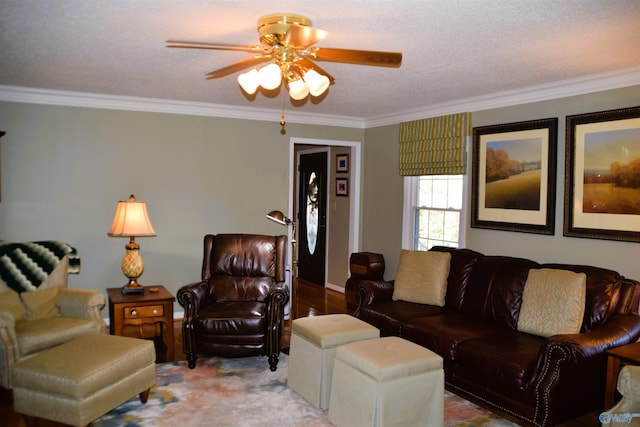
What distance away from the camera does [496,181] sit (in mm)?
4816

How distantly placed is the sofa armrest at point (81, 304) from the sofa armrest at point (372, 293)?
2173 mm

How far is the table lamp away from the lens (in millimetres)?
4477

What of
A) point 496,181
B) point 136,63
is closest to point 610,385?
point 496,181

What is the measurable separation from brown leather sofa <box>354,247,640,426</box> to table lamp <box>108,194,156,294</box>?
2.06 metres

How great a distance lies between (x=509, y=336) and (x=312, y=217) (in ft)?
15.0

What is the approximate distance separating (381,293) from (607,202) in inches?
78.7

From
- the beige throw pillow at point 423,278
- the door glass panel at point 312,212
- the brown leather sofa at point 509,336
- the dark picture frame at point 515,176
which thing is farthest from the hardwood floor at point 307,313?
the dark picture frame at point 515,176

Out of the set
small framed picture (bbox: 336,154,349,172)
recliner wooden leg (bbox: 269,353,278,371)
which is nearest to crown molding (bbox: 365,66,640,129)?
small framed picture (bbox: 336,154,349,172)

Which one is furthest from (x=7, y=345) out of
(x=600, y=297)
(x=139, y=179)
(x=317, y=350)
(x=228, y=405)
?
(x=600, y=297)

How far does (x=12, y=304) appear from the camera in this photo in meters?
3.75

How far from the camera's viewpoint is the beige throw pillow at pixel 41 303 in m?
3.86

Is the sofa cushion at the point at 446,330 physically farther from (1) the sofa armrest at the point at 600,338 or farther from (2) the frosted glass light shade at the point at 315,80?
(2) the frosted glass light shade at the point at 315,80

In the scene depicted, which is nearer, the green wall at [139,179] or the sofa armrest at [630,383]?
the sofa armrest at [630,383]

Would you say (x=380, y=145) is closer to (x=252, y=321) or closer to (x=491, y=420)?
(x=252, y=321)
